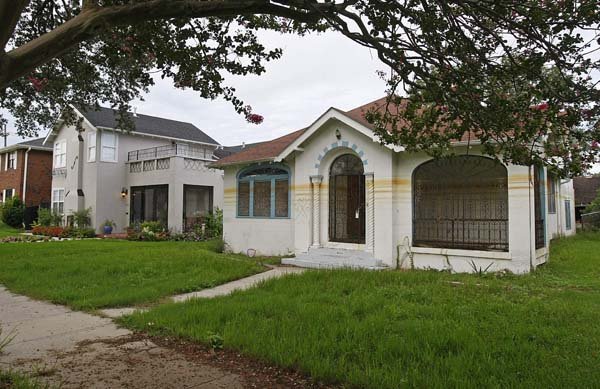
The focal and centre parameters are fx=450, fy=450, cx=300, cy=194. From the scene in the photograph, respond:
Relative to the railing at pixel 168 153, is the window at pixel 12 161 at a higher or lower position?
higher

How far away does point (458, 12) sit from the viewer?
5.02 meters

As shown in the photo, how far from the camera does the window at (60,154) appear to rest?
89.5 ft

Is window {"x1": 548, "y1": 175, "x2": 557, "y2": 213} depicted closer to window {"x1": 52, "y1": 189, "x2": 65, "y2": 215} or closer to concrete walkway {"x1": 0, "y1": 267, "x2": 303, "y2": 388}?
concrete walkway {"x1": 0, "y1": 267, "x2": 303, "y2": 388}

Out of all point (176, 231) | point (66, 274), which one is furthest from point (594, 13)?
point (176, 231)

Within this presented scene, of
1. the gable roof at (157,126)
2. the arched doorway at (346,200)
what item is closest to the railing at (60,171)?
the gable roof at (157,126)

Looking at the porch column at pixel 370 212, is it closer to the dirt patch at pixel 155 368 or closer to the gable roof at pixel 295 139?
the gable roof at pixel 295 139

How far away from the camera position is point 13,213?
2859 cm

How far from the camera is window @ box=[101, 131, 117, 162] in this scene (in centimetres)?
2427

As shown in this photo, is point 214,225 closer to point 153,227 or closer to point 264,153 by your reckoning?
point 153,227

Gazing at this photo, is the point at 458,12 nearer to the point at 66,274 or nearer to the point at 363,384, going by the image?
the point at 363,384

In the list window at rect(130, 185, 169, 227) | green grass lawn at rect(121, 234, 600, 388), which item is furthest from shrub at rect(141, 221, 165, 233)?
green grass lawn at rect(121, 234, 600, 388)

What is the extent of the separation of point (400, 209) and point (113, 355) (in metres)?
8.92

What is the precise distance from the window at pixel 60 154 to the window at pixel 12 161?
5.57 metres

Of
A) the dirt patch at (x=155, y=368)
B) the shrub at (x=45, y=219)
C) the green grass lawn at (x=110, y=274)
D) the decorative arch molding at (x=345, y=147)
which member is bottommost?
the dirt patch at (x=155, y=368)
